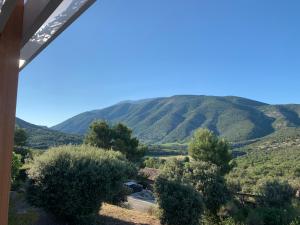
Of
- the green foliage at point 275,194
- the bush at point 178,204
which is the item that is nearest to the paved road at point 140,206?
the green foliage at point 275,194

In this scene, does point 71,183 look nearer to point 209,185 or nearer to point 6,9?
point 209,185

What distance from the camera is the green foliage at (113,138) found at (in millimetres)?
34750

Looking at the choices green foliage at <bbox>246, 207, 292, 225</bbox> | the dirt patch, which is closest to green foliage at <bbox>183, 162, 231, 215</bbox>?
green foliage at <bbox>246, 207, 292, 225</bbox>

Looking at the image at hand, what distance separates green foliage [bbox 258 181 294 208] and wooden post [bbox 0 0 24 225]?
1385cm

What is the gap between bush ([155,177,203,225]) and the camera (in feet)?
31.7

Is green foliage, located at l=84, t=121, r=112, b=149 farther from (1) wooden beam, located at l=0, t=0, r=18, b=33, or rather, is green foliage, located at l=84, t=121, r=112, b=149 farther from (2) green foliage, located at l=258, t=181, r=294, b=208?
(1) wooden beam, located at l=0, t=0, r=18, b=33

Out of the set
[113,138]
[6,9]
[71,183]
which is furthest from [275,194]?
[113,138]

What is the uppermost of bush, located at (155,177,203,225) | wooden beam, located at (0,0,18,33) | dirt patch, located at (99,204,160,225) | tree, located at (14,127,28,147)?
wooden beam, located at (0,0,18,33)

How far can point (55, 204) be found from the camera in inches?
334

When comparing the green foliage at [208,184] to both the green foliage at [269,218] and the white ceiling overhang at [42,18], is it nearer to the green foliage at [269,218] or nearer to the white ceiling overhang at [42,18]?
the green foliage at [269,218]

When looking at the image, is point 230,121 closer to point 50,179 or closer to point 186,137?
point 186,137

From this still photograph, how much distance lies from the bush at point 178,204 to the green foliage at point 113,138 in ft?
80.8

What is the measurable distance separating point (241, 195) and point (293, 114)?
16179cm

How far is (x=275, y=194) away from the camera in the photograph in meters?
15.7
